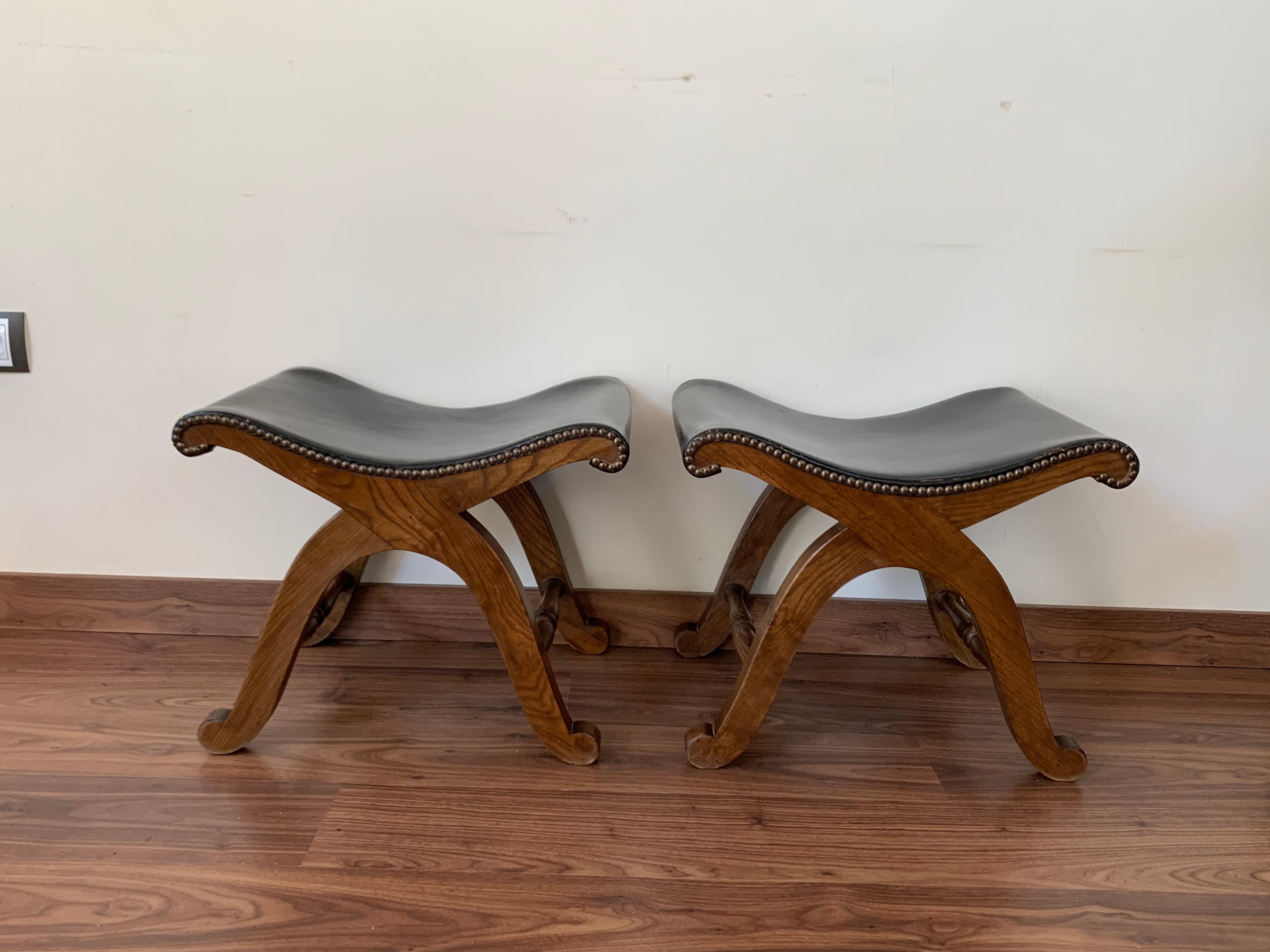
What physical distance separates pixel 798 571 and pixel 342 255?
0.72 m

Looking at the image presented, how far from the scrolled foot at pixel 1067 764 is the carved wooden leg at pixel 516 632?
1.72 ft

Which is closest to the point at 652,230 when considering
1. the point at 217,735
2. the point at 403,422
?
the point at 403,422

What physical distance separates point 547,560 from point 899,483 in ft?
1.75

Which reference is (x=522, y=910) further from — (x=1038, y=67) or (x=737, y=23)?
(x=1038, y=67)

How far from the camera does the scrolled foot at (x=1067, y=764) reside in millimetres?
947

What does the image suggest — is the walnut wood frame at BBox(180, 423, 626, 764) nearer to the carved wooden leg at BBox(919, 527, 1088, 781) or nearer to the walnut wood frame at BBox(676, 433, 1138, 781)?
the walnut wood frame at BBox(676, 433, 1138, 781)

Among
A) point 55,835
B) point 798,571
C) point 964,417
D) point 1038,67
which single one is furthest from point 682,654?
point 1038,67

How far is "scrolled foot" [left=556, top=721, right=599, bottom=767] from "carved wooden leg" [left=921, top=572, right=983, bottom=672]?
1.69 ft

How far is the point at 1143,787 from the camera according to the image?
954 millimetres

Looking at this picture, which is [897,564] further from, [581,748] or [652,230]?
[652,230]

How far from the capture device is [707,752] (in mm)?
948

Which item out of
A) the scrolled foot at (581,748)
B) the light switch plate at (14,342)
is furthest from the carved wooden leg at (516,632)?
the light switch plate at (14,342)

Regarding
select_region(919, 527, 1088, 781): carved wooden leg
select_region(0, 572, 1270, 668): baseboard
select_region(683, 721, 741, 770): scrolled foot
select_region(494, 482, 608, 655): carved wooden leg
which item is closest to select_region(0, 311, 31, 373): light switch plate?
select_region(0, 572, 1270, 668): baseboard

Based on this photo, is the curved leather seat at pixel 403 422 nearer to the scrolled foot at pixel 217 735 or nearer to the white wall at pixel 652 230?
the white wall at pixel 652 230
